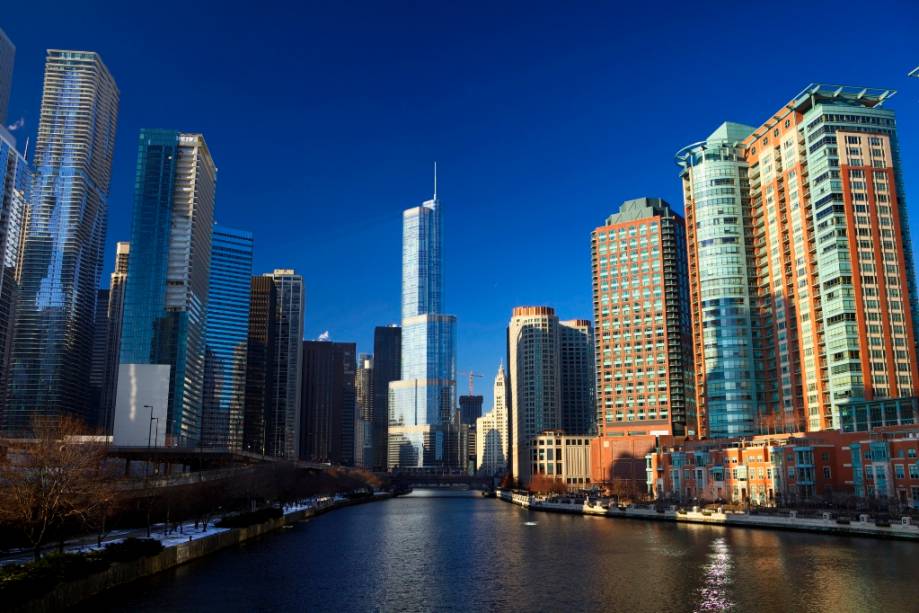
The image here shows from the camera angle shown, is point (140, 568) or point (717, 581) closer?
point (140, 568)

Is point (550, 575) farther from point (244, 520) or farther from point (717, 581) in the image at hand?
point (244, 520)

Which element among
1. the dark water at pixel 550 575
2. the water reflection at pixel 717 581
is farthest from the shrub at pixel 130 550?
the water reflection at pixel 717 581

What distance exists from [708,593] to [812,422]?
437 feet

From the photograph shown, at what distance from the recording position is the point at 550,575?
81312 millimetres

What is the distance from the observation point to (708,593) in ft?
226

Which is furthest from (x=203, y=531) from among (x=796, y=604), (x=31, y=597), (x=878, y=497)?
(x=878, y=497)

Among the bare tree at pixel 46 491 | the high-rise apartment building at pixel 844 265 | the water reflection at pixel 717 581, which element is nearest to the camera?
the water reflection at pixel 717 581

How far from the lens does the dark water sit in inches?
2554

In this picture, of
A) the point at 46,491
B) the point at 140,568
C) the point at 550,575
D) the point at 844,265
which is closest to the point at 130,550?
the point at 140,568

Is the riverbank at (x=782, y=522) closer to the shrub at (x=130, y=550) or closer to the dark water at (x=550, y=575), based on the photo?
the dark water at (x=550, y=575)

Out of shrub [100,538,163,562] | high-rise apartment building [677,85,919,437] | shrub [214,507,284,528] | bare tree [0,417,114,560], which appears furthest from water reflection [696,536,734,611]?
high-rise apartment building [677,85,919,437]

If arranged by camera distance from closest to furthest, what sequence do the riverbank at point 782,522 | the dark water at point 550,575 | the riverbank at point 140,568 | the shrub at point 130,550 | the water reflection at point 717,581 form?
1. the riverbank at point 140,568
2. the water reflection at point 717,581
3. the dark water at point 550,575
4. the shrub at point 130,550
5. the riverbank at point 782,522

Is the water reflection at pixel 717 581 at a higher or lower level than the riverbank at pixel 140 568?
lower

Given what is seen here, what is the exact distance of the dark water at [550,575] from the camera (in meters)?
64.9
